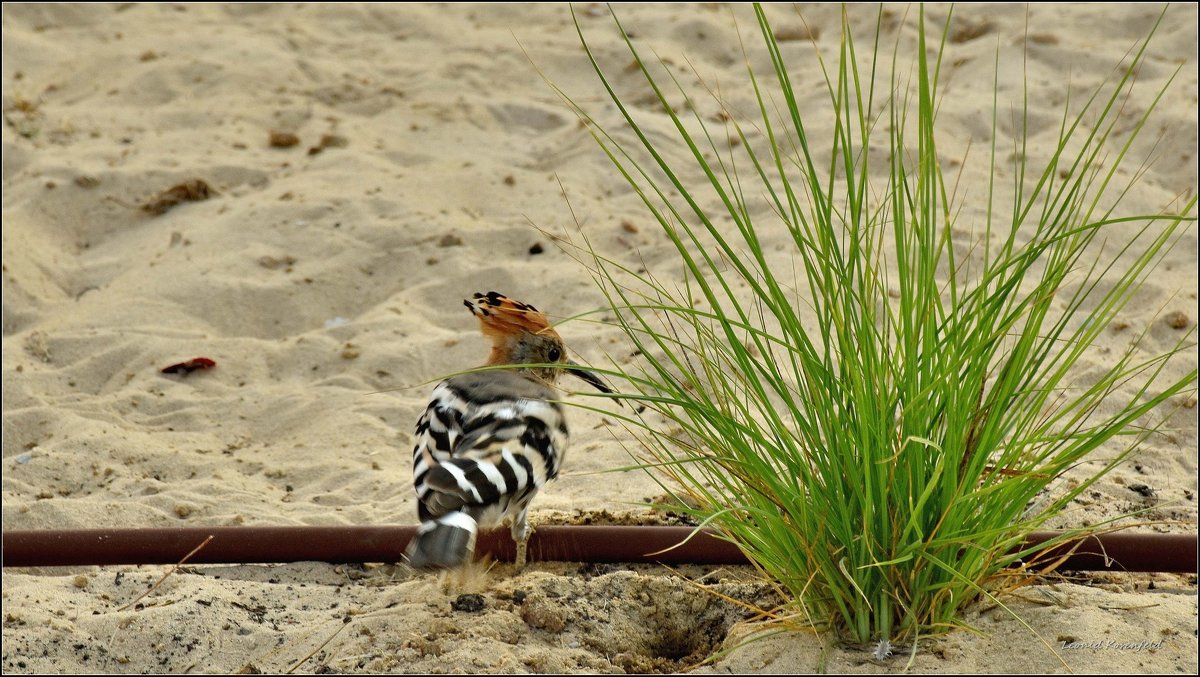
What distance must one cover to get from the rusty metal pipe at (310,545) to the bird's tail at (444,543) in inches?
20.8

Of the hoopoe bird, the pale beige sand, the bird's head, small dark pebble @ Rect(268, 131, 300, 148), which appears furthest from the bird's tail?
small dark pebble @ Rect(268, 131, 300, 148)

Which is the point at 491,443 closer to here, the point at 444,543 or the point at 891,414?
the point at 444,543

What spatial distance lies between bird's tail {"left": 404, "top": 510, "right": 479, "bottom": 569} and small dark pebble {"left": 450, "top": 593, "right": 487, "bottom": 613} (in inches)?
15.8

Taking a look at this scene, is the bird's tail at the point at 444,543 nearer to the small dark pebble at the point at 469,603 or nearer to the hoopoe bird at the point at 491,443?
the hoopoe bird at the point at 491,443

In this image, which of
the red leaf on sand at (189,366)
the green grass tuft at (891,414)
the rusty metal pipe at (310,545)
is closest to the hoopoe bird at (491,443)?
the rusty metal pipe at (310,545)

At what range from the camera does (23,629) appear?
3.28 metres

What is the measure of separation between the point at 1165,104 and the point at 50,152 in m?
5.94

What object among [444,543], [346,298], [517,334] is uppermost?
[517,334]

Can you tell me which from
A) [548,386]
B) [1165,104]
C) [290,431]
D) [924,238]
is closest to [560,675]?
[548,386]

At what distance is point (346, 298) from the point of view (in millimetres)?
5605

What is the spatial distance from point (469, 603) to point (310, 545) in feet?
1.71

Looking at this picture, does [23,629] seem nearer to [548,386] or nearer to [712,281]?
[548,386]

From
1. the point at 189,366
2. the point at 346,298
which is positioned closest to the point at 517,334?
the point at 189,366

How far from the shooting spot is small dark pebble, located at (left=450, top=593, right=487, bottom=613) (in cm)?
328
